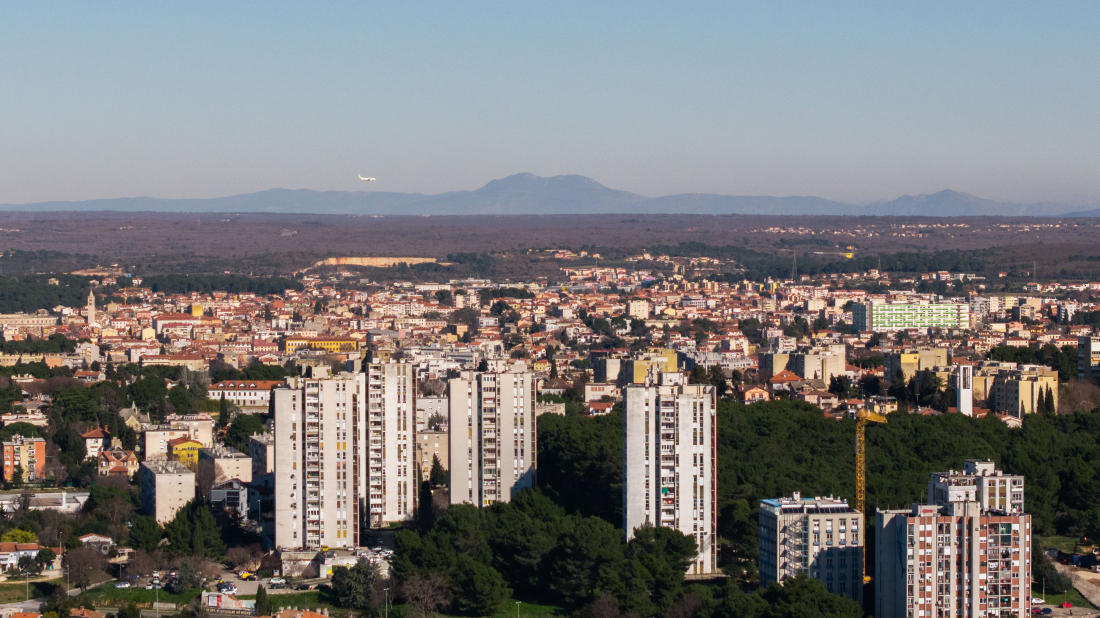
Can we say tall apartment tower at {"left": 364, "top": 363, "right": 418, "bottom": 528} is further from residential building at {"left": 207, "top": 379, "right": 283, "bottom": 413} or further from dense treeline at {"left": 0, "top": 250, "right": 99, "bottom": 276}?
dense treeline at {"left": 0, "top": 250, "right": 99, "bottom": 276}

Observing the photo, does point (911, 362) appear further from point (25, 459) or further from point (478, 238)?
point (478, 238)

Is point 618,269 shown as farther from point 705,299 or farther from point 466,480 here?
point 466,480

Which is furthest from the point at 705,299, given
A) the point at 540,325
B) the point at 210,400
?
the point at 210,400

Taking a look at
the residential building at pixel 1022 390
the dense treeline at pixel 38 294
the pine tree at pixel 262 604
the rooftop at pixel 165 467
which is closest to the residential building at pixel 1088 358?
the residential building at pixel 1022 390

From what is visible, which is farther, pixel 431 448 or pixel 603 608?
pixel 431 448

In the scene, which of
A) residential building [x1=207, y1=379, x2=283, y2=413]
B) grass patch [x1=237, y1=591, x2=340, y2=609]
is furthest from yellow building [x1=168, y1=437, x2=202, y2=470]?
grass patch [x1=237, y1=591, x2=340, y2=609]

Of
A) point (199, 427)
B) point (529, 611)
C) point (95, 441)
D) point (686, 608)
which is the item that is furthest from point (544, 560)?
point (95, 441)
